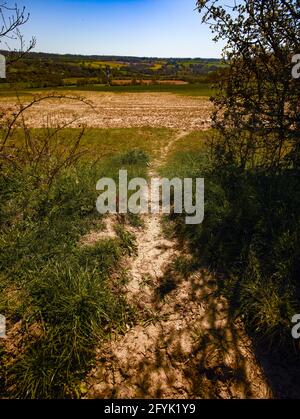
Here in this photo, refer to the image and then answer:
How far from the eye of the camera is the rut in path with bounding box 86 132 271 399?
3.67 m

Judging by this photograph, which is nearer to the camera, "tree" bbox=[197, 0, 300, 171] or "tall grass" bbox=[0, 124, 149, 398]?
"tall grass" bbox=[0, 124, 149, 398]

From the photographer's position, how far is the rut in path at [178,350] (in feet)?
12.0

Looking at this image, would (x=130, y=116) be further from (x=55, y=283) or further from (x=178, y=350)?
(x=178, y=350)

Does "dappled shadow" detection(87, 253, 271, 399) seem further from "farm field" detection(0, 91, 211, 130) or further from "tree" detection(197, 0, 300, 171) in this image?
"farm field" detection(0, 91, 211, 130)

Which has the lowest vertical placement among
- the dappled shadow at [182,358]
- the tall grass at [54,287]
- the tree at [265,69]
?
the dappled shadow at [182,358]

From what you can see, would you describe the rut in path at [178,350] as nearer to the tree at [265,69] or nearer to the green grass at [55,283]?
the green grass at [55,283]

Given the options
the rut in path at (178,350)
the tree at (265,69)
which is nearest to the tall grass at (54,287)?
the rut in path at (178,350)

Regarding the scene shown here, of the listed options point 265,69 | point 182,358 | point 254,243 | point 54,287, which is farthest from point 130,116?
point 182,358

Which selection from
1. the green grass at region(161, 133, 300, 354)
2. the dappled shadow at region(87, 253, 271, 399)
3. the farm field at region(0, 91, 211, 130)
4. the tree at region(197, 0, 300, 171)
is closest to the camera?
Result: the dappled shadow at region(87, 253, 271, 399)

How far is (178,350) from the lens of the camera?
4137 mm

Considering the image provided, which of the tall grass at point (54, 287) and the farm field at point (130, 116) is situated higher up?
the farm field at point (130, 116)

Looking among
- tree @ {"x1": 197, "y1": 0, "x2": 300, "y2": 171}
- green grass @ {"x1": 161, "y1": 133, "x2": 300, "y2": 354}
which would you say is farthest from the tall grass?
tree @ {"x1": 197, "y1": 0, "x2": 300, "y2": 171}

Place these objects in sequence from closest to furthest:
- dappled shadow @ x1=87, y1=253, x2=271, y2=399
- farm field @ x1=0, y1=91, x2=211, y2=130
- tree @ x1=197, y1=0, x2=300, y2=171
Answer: dappled shadow @ x1=87, y1=253, x2=271, y2=399 → tree @ x1=197, y1=0, x2=300, y2=171 → farm field @ x1=0, y1=91, x2=211, y2=130

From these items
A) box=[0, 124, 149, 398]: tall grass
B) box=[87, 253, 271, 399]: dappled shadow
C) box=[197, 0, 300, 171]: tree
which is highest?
box=[197, 0, 300, 171]: tree
